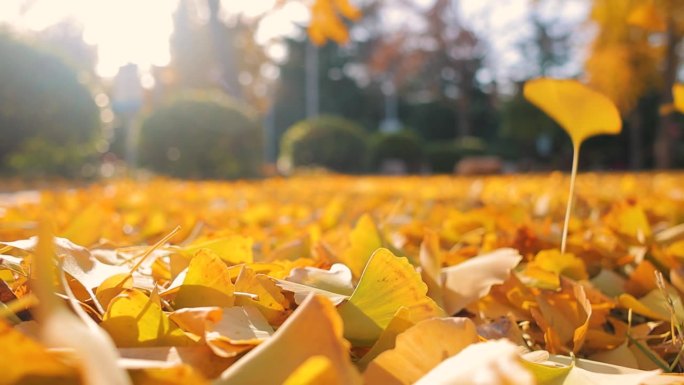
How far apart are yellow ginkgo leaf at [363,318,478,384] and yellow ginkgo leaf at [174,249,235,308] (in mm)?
171

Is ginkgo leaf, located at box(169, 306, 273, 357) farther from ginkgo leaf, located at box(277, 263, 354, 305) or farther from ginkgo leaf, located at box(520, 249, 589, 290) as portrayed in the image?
ginkgo leaf, located at box(520, 249, 589, 290)

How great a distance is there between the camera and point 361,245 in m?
0.78

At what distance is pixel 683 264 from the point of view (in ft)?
3.01

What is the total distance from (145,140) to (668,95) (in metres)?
12.6

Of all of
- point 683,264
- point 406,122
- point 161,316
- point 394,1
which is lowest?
point 406,122

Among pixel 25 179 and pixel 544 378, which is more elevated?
pixel 544 378

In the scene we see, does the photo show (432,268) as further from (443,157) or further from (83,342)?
(443,157)

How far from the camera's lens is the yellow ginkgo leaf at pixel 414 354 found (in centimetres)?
39

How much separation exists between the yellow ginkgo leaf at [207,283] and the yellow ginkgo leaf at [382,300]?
0.10 meters

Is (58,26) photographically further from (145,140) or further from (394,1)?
(145,140)

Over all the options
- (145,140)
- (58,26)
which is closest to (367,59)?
(58,26)

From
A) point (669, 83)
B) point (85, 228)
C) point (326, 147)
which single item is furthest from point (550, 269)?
point (326, 147)

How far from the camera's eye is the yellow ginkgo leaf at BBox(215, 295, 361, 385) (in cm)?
35

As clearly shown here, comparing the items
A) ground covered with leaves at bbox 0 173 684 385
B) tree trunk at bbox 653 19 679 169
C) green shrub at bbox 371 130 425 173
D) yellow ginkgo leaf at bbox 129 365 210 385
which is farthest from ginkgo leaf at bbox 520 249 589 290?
green shrub at bbox 371 130 425 173
